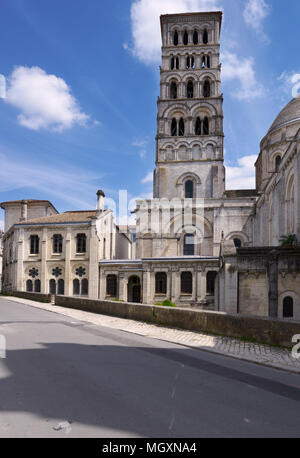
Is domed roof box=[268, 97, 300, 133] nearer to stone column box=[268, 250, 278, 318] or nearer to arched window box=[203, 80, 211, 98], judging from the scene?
arched window box=[203, 80, 211, 98]

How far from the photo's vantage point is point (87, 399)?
508 cm

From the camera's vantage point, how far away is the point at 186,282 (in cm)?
3119

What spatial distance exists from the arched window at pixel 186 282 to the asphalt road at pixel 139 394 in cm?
2216

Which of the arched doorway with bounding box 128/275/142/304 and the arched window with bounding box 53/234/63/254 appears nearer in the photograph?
the arched doorway with bounding box 128/275/142/304

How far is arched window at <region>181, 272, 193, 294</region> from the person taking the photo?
1222 inches

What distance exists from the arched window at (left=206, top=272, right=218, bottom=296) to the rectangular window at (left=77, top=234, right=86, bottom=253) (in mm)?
13851

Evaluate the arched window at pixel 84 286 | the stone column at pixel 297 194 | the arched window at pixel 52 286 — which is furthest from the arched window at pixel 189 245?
the stone column at pixel 297 194

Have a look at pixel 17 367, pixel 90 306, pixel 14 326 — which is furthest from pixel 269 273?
pixel 17 367

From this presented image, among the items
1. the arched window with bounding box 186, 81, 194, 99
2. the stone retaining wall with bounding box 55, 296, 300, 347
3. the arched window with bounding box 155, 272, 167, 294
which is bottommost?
the arched window with bounding box 155, 272, 167, 294

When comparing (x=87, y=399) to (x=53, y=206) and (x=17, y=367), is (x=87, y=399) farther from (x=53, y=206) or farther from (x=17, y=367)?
(x=53, y=206)

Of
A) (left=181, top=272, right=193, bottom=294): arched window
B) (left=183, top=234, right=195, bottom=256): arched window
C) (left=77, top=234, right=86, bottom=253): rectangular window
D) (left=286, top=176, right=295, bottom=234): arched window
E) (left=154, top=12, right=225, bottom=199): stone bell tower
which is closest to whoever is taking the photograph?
(left=286, top=176, right=295, bottom=234): arched window

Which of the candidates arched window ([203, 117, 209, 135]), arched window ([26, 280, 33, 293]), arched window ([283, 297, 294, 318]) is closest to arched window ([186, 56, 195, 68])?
arched window ([203, 117, 209, 135])

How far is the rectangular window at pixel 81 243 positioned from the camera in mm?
36625

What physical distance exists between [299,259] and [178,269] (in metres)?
14.6
